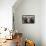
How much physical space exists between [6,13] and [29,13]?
5.01 feet

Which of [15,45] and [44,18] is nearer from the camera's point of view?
[15,45]

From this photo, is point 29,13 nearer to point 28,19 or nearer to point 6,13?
point 28,19

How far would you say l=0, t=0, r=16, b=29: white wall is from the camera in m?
4.38

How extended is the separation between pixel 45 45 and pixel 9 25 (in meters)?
1.96

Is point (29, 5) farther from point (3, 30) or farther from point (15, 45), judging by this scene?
point (15, 45)

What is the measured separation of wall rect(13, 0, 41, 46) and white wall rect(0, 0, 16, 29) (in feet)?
3.89

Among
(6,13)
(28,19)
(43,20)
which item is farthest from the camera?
(28,19)

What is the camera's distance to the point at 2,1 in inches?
173

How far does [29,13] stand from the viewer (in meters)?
5.64

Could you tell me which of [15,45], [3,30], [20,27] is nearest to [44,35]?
[20,27]

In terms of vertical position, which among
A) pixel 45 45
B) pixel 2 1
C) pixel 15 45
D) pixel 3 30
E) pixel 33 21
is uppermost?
pixel 2 1

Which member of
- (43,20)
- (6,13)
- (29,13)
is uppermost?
(29,13)

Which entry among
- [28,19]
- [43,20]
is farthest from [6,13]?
[43,20]

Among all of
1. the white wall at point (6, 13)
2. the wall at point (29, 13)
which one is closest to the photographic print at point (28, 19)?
the wall at point (29, 13)
